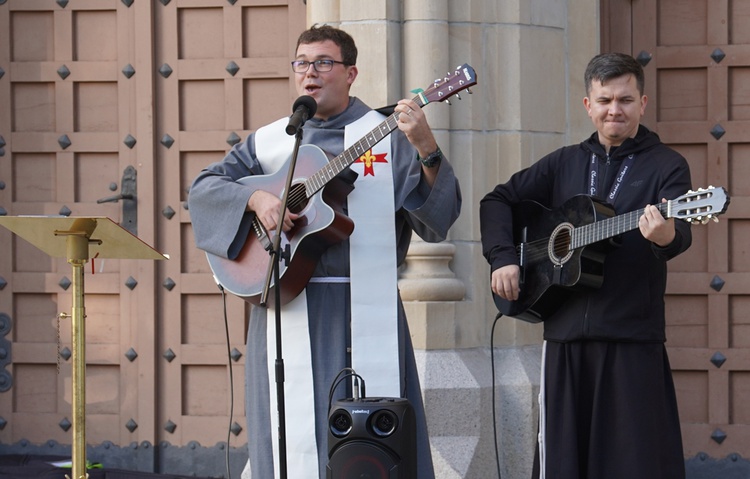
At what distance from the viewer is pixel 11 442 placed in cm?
680

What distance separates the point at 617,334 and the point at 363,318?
841 mm

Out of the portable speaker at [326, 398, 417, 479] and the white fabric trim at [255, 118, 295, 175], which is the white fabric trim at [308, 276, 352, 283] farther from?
the portable speaker at [326, 398, 417, 479]

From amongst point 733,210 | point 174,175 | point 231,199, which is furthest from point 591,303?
point 174,175

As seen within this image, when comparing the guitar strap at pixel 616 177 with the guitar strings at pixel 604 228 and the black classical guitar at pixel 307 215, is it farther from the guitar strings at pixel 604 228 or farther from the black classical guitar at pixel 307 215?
the black classical guitar at pixel 307 215

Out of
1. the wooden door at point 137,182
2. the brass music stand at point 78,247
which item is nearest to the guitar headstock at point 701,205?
the brass music stand at point 78,247

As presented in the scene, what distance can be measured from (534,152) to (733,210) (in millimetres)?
1030

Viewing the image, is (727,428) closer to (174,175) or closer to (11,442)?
(174,175)

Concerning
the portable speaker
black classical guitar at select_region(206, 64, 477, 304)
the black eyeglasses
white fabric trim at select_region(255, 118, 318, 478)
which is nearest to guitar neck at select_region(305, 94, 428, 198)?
black classical guitar at select_region(206, 64, 477, 304)

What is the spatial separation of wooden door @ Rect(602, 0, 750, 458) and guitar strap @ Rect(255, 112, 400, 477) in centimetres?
234

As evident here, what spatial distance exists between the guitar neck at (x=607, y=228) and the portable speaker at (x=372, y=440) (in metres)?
0.81

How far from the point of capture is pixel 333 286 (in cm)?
428

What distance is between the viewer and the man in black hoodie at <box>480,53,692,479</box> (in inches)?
162

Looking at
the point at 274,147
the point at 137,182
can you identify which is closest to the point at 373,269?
the point at 274,147

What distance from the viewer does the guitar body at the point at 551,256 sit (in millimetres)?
4121
